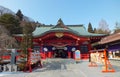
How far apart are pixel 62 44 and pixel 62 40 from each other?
70 cm

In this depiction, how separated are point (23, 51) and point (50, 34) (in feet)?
38.5

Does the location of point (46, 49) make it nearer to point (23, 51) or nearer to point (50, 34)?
point (50, 34)

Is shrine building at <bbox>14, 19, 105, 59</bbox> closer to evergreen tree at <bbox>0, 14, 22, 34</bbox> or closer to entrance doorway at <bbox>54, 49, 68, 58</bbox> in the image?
entrance doorway at <bbox>54, 49, 68, 58</bbox>

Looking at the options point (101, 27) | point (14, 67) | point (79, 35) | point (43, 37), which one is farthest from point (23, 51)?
point (101, 27)

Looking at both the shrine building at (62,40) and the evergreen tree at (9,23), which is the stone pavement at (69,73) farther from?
the evergreen tree at (9,23)

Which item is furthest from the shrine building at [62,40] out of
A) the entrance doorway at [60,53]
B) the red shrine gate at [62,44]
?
the entrance doorway at [60,53]

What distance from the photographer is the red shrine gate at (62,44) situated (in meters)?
27.6

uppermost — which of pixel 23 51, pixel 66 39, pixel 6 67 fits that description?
pixel 66 39

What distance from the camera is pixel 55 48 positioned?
29281mm

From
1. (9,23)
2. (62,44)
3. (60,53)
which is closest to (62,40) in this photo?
(62,44)

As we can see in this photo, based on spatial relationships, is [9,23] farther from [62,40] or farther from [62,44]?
[62,44]

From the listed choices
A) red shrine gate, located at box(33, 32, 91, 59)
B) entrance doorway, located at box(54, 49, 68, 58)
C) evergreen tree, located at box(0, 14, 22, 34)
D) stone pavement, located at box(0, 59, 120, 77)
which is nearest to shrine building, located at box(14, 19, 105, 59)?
red shrine gate, located at box(33, 32, 91, 59)

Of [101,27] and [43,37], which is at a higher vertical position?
[101,27]

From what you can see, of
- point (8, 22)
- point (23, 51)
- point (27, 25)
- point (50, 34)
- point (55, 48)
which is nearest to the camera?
point (23, 51)
